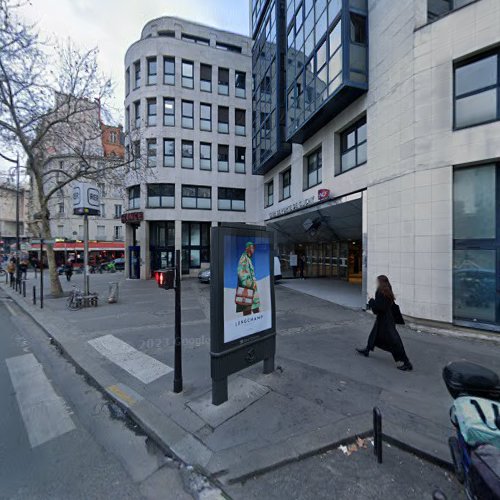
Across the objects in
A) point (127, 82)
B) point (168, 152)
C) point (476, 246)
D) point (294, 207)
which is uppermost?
point (127, 82)

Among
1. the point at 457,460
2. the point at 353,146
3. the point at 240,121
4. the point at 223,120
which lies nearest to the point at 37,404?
the point at 457,460

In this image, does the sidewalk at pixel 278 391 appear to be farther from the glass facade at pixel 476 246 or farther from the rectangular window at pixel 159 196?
the rectangular window at pixel 159 196

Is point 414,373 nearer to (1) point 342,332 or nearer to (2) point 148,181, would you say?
(1) point 342,332

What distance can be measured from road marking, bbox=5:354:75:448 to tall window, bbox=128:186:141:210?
16996mm

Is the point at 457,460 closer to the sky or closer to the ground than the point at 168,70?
closer to the ground

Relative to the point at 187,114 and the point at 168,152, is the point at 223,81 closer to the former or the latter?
the point at 187,114

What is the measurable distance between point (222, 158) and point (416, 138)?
1670 cm

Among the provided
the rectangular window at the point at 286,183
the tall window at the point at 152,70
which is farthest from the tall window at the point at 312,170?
the tall window at the point at 152,70

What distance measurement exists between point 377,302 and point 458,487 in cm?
276

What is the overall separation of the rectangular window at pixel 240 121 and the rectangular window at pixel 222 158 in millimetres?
1745

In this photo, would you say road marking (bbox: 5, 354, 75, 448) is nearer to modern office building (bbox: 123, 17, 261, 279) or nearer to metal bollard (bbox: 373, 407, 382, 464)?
metal bollard (bbox: 373, 407, 382, 464)

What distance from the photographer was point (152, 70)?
2053 centimetres

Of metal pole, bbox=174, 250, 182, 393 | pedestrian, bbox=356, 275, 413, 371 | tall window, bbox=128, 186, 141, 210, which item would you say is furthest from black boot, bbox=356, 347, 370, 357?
tall window, bbox=128, 186, 141, 210

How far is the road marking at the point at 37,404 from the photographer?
3.27 metres
